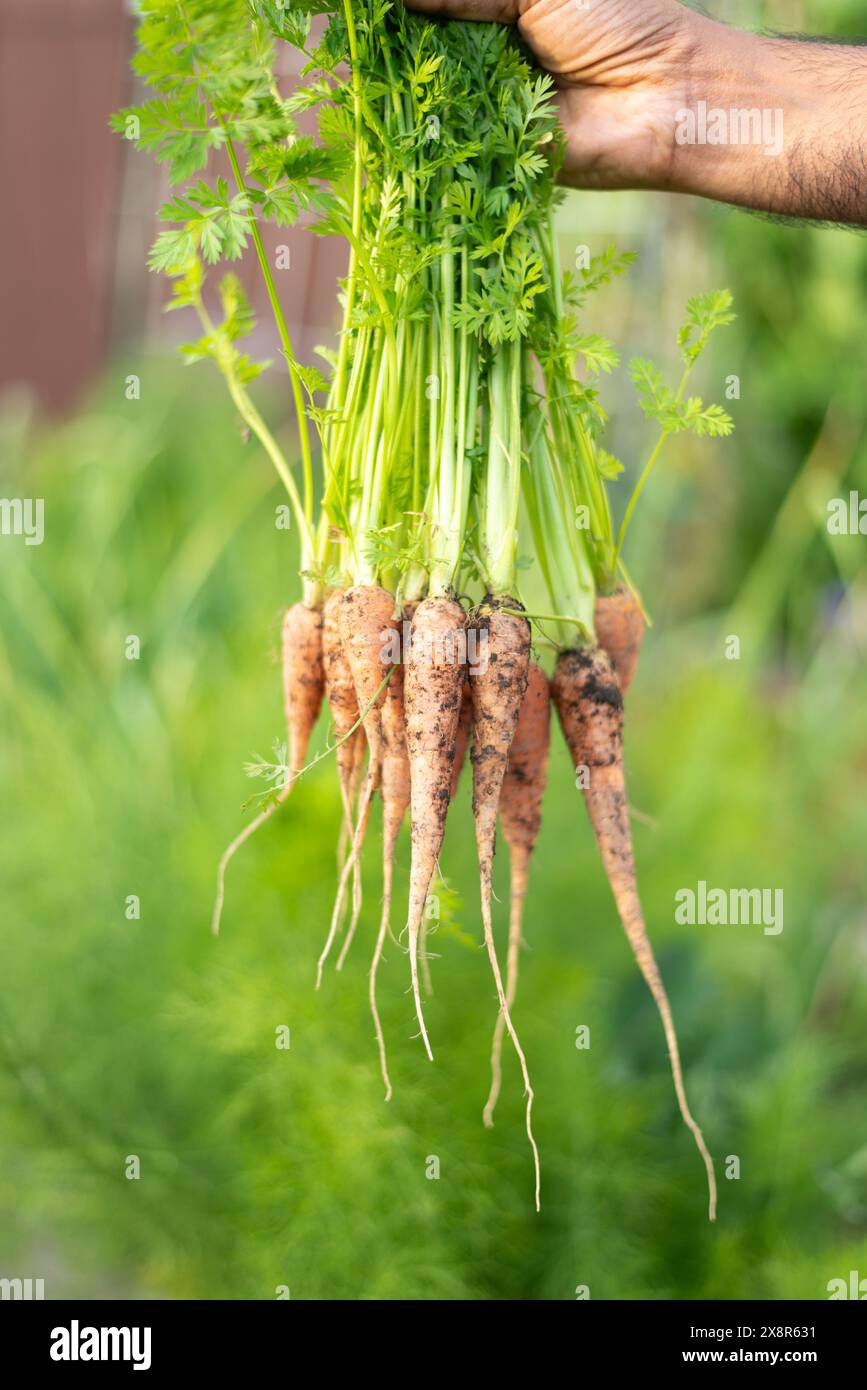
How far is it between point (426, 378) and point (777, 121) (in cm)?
70

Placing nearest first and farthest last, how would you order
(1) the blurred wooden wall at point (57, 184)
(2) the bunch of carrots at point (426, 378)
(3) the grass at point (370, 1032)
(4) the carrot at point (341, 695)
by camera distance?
1. (2) the bunch of carrots at point (426, 378)
2. (4) the carrot at point (341, 695)
3. (3) the grass at point (370, 1032)
4. (1) the blurred wooden wall at point (57, 184)

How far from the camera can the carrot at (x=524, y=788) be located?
1.67m

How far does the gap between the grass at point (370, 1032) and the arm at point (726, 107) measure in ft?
4.17

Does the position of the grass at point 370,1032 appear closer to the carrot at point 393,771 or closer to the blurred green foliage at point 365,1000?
the blurred green foliage at point 365,1000

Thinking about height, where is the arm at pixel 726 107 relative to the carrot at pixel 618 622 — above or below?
above

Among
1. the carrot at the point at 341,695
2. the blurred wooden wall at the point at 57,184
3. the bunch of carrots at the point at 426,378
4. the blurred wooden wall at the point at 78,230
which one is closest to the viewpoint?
the bunch of carrots at the point at 426,378

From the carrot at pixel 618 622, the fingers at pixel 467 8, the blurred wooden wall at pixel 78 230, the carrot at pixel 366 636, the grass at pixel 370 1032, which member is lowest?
the grass at pixel 370 1032

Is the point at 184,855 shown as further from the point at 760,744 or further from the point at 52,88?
the point at 52,88

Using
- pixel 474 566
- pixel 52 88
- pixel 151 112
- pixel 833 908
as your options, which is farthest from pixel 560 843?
pixel 52 88

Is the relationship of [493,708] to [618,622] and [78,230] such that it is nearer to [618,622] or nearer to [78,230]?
[618,622]

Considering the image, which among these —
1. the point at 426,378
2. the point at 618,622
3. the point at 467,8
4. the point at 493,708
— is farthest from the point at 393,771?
the point at 467,8

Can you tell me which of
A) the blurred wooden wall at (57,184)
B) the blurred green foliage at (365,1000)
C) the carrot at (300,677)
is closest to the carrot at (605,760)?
the blurred green foliage at (365,1000)

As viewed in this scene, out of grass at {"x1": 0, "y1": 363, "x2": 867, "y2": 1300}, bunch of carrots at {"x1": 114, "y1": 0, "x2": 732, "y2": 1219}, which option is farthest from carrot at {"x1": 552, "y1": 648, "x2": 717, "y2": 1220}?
grass at {"x1": 0, "y1": 363, "x2": 867, "y2": 1300}

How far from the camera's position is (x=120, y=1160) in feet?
7.57
